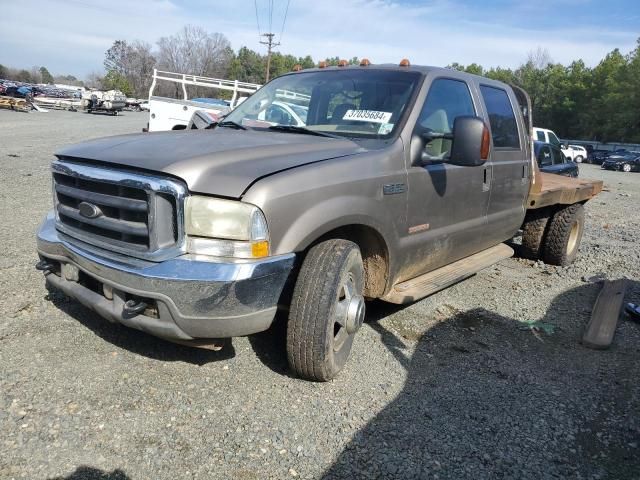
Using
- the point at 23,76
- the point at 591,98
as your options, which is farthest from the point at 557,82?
the point at 23,76

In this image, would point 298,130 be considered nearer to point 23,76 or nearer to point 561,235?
point 561,235

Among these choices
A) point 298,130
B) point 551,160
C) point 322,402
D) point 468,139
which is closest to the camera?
point 322,402

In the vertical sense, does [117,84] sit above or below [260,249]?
below

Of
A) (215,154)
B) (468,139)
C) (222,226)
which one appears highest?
(468,139)

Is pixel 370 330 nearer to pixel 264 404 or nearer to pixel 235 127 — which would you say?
pixel 264 404

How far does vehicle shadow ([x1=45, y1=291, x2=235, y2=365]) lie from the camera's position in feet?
11.1

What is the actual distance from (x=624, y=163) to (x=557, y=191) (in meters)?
33.7

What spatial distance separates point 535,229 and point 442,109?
2.88 metres

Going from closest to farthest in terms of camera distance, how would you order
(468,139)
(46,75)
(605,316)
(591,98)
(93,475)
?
(93,475) → (468,139) → (605,316) → (591,98) → (46,75)

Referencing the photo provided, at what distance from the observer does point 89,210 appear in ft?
9.48

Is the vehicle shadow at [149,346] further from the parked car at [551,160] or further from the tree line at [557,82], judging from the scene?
the tree line at [557,82]

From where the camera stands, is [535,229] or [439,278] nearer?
[439,278]

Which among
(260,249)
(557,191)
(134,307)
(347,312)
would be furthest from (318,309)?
(557,191)

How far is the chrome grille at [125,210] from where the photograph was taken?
8.57 ft
